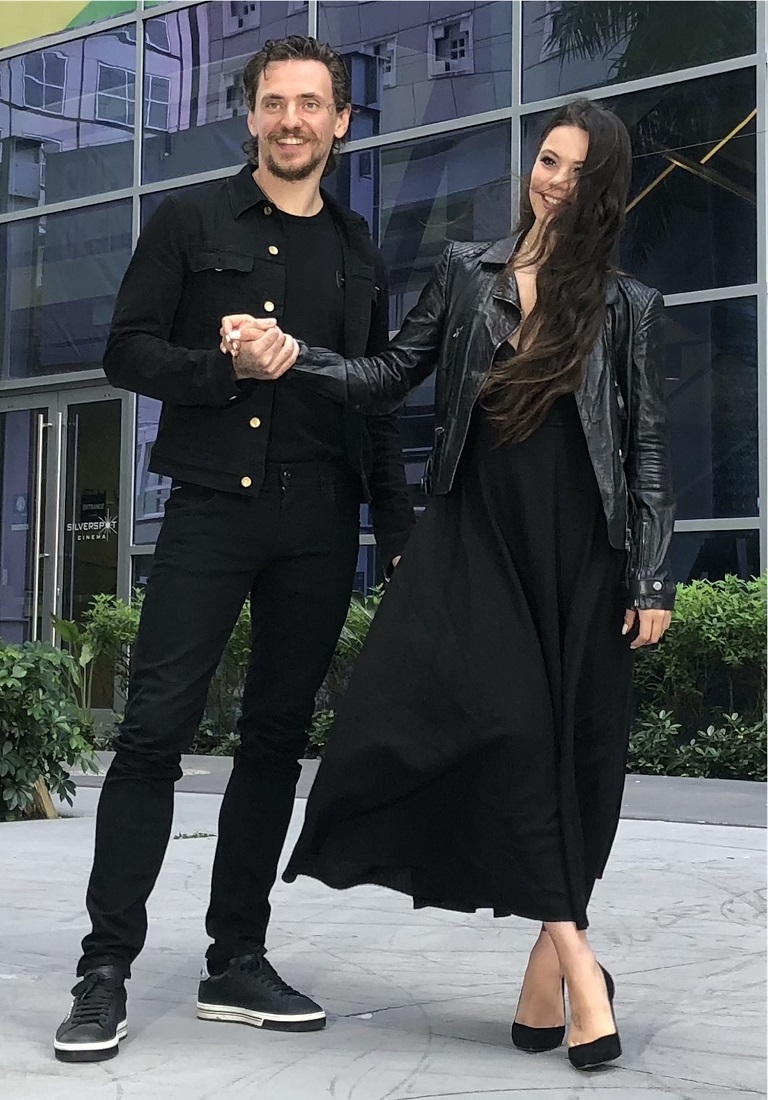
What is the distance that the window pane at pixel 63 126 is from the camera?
13.3 m

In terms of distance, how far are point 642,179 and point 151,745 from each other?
8.04 meters

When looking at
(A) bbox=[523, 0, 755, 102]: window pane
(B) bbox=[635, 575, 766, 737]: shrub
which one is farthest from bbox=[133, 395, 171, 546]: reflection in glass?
(B) bbox=[635, 575, 766, 737]: shrub

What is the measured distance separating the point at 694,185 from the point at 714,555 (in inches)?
99.3

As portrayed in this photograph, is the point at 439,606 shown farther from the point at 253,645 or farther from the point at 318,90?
the point at 318,90

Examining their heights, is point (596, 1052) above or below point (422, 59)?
below

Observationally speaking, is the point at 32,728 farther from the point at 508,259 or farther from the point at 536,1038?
the point at 508,259

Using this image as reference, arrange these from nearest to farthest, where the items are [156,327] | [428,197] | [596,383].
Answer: [596,383] < [156,327] < [428,197]

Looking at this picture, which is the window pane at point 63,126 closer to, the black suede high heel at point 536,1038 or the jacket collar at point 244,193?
the jacket collar at point 244,193

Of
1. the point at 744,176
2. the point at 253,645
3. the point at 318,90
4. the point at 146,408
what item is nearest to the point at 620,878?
the point at 253,645

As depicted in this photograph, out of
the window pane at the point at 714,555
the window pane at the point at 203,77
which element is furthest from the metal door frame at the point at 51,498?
the window pane at the point at 714,555

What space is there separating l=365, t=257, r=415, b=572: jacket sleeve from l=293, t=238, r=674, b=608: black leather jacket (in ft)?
1.24

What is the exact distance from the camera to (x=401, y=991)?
3707mm

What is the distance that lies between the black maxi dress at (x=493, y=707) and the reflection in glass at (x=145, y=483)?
31.2ft

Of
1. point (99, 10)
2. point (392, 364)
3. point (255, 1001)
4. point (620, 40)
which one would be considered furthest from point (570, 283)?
point (99, 10)
